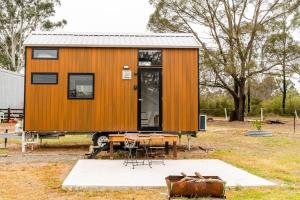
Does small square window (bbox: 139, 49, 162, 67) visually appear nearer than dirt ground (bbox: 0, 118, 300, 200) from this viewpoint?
No

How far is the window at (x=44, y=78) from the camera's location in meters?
11.7

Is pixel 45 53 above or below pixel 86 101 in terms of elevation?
above

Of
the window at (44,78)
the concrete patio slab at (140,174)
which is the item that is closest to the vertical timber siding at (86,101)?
the window at (44,78)

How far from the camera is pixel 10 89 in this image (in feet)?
81.9

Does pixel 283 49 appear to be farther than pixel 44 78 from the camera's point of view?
Yes

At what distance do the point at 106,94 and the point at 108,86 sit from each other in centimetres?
22

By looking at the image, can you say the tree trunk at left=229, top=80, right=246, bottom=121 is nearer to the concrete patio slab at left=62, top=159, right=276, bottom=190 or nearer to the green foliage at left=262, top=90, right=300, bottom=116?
the green foliage at left=262, top=90, right=300, bottom=116

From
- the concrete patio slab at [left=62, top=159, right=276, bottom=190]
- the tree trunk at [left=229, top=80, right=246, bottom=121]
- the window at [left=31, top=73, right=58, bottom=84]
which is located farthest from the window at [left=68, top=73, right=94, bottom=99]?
the tree trunk at [left=229, top=80, right=246, bottom=121]

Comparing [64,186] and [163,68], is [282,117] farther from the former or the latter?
[64,186]

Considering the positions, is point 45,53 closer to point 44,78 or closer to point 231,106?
point 44,78

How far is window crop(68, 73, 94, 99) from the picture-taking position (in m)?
11.7

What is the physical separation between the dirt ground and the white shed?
935cm

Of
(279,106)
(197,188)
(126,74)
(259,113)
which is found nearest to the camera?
(197,188)

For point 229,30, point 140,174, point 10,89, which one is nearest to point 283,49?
point 229,30
